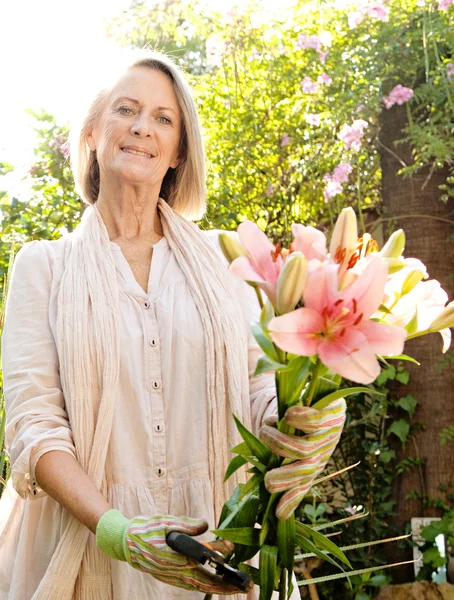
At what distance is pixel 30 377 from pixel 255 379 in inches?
17.1

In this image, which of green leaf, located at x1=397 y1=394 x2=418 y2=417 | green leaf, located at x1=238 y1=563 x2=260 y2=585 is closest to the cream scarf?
green leaf, located at x1=238 y1=563 x2=260 y2=585

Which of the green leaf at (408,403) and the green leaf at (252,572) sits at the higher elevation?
the green leaf at (408,403)

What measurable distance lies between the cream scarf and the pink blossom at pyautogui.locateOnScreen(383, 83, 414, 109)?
7.07 feet

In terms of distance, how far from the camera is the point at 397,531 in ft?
11.4

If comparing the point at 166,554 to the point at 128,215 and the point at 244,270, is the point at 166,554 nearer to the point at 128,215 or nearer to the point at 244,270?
the point at 244,270

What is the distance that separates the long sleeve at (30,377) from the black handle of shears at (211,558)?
0.41m

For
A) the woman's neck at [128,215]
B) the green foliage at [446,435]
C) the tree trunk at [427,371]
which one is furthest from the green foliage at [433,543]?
the woman's neck at [128,215]

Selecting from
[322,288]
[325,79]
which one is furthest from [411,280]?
[325,79]

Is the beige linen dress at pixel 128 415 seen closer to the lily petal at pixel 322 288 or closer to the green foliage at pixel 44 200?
the lily petal at pixel 322 288

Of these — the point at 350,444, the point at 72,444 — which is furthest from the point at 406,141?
the point at 72,444

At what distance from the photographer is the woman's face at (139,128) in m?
1.70

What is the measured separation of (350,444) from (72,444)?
2.39 metres

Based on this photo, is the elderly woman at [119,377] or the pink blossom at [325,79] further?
the pink blossom at [325,79]

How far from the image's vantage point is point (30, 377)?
1476 mm
